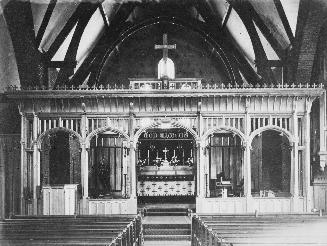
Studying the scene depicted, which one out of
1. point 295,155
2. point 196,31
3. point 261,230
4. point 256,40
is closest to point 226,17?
point 196,31

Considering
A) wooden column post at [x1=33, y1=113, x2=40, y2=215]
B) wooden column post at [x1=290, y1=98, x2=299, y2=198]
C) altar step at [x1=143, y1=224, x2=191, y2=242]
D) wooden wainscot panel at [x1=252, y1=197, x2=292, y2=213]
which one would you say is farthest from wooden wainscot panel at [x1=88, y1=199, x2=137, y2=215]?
wooden column post at [x1=290, y1=98, x2=299, y2=198]

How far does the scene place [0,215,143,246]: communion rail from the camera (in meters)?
7.89

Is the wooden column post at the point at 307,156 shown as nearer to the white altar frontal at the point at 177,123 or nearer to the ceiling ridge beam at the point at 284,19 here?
the white altar frontal at the point at 177,123

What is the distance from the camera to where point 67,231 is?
891cm

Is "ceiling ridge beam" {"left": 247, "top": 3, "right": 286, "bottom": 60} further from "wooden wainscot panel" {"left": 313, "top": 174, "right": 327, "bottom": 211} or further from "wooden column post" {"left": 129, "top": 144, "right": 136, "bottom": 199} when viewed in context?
"wooden column post" {"left": 129, "top": 144, "right": 136, "bottom": 199}

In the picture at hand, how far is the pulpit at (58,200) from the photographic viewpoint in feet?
44.9

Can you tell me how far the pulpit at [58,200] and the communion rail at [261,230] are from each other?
3.89 metres

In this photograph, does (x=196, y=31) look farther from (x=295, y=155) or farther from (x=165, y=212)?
(x=295, y=155)

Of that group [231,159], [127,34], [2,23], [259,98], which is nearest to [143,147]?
[231,159]

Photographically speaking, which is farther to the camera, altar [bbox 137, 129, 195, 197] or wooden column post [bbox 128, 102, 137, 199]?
altar [bbox 137, 129, 195, 197]

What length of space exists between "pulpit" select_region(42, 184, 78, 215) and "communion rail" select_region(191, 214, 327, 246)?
3892 millimetres

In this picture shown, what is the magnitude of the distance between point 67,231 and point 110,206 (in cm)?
569

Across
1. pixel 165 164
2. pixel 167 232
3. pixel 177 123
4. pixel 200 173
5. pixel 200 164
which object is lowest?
pixel 167 232

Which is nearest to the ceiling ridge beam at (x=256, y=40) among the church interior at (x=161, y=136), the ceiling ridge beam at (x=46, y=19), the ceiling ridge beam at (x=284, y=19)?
the church interior at (x=161, y=136)
